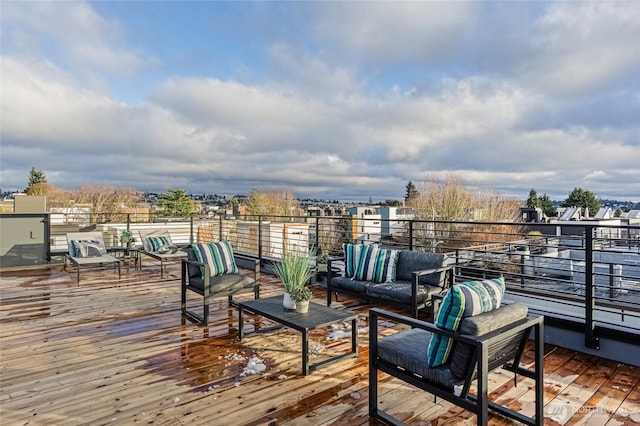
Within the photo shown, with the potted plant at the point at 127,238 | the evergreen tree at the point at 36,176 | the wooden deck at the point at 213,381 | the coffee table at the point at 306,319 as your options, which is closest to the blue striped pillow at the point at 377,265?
the wooden deck at the point at 213,381

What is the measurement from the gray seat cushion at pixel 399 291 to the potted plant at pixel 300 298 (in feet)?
3.51

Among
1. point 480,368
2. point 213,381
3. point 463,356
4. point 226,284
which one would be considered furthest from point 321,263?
point 480,368

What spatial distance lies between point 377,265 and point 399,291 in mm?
594

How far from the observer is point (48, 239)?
8.20 meters

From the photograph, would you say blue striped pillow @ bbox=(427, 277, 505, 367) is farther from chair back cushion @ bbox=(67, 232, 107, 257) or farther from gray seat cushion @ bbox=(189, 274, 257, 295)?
chair back cushion @ bbox=(67, 232, 107, 257)

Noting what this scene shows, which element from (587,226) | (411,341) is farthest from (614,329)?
(411,341)

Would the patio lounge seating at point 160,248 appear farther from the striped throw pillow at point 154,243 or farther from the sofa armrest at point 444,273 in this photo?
the sofa armrest at point 444,273

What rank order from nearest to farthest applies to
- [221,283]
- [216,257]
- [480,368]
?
[480,368], [221,283], [216,257]

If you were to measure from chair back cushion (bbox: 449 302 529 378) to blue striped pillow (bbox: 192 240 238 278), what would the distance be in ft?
10.6

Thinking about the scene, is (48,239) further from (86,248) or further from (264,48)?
(264,48)

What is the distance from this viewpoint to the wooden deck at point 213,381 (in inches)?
87.6

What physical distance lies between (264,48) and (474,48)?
5.40 metres

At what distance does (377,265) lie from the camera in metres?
4.40

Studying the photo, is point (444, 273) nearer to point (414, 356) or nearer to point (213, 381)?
point (414, 356)
